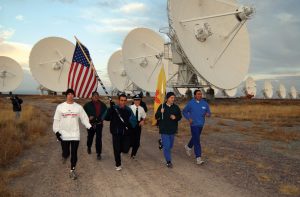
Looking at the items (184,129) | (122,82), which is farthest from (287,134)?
(122,82)

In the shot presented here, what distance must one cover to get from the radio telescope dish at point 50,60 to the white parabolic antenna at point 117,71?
24147 mm

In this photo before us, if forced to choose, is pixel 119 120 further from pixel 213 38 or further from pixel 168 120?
pixel 213 38

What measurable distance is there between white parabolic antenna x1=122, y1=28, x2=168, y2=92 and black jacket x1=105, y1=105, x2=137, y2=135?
46496 mm

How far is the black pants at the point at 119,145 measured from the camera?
30.5ft

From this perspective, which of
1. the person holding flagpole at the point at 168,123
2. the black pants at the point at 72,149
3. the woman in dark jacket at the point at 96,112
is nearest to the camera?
the black pants at the point at 72,149

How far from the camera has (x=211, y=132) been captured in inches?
730

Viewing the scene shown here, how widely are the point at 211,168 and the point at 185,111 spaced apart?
195cm

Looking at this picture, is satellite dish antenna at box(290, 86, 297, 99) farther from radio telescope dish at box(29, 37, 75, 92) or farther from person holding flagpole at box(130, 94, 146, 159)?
person holding flagpole at box(130, 94, 146, 159)

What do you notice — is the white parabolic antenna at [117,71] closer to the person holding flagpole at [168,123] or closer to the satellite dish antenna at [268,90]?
the satellite dish antenna at [268,90]

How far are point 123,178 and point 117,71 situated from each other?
261ft

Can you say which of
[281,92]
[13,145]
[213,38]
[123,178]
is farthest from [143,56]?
[281,92]

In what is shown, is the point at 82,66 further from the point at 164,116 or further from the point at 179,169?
the point at 179,169

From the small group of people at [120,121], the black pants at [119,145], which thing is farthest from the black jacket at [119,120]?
the black pants at [119,145]

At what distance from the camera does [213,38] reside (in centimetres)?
3788
